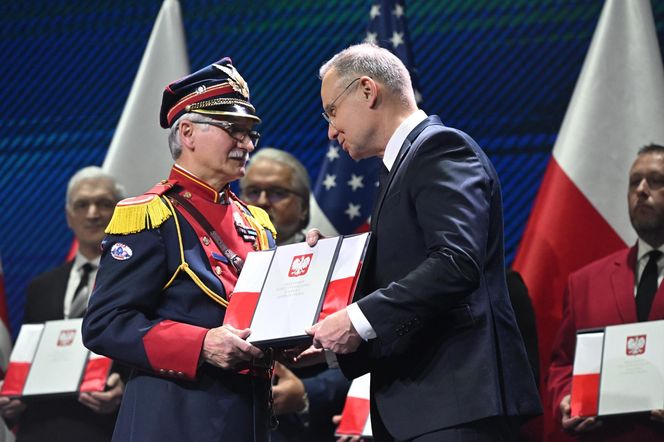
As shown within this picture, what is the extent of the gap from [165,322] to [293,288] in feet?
1.20

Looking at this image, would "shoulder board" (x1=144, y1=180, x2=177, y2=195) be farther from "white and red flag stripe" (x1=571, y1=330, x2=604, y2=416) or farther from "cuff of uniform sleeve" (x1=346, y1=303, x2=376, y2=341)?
"white and red flag stripe" (x1=571, y1=330, x2=604, y2=416)

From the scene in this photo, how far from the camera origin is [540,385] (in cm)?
425

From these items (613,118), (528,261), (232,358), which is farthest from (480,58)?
(232,358)

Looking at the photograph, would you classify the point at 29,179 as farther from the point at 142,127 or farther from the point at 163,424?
the point at 163,424

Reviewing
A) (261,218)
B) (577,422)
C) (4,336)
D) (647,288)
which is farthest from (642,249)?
(4,336)

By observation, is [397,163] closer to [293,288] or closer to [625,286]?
[293,288]

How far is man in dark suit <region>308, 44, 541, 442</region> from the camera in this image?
2242 millimetres

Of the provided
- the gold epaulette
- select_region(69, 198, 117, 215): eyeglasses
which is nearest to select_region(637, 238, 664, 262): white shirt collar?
the gold epaulette

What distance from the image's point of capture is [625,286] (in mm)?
4039

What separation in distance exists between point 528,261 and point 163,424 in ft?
8.54

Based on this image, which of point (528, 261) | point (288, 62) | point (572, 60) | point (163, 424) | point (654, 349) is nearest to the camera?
point (163, 424)

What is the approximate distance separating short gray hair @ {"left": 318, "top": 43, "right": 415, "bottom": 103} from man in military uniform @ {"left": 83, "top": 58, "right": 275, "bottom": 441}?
14.7 inches

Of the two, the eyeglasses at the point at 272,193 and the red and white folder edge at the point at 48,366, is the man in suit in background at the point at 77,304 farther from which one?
the eyeglasses at the point at 272,193

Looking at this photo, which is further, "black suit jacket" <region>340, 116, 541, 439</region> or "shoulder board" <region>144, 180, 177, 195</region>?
"shoulder board" <region>144, 180, 177, 195</region>
